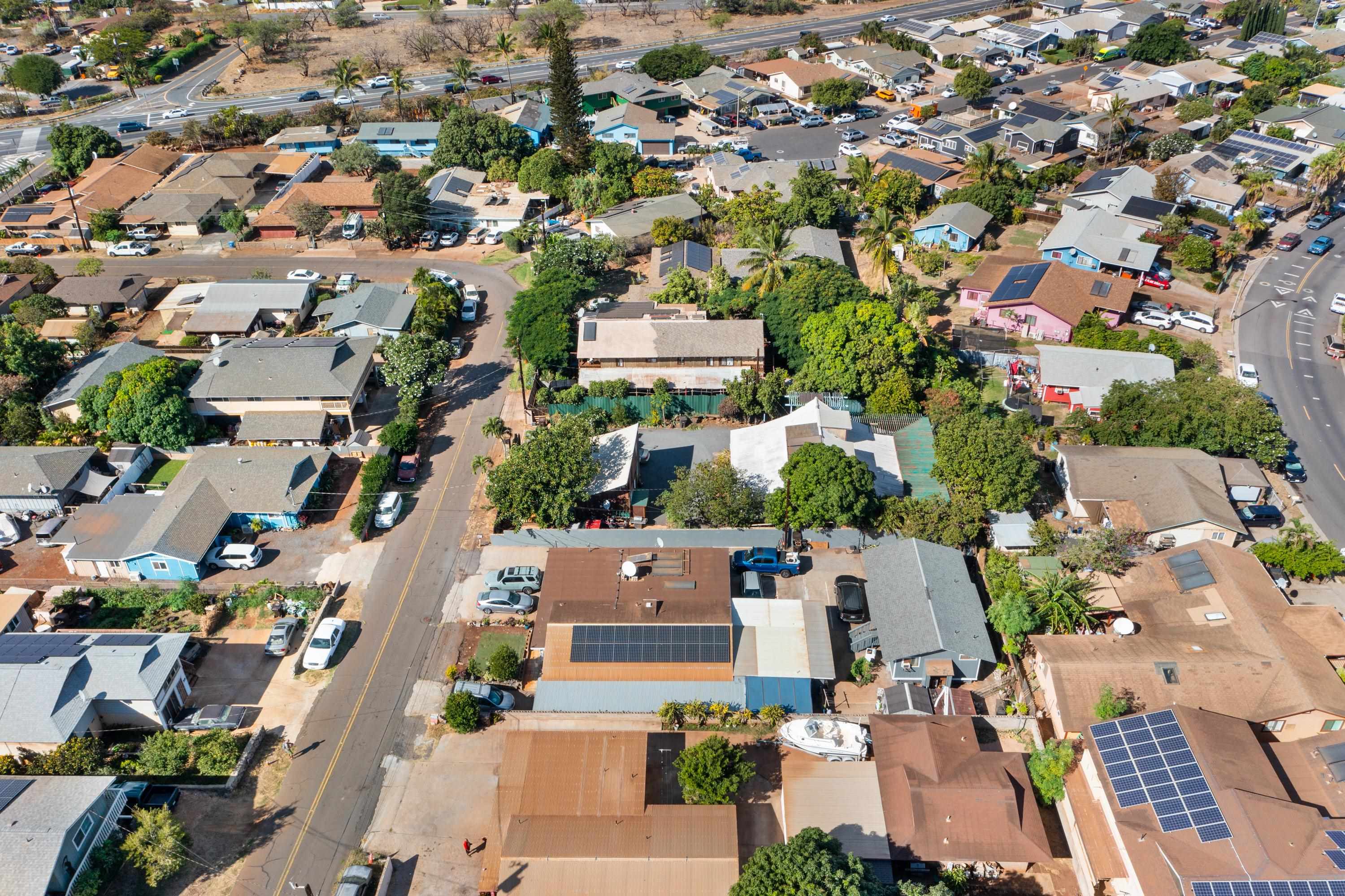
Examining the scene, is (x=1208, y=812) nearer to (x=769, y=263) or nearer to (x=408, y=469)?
(x=408, y=469)

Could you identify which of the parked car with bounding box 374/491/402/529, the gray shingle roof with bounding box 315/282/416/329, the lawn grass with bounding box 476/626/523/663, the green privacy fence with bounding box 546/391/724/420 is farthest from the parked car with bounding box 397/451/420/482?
the gray shingle roof with bounding box 315/282/416/329

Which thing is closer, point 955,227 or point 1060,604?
point 1060,604

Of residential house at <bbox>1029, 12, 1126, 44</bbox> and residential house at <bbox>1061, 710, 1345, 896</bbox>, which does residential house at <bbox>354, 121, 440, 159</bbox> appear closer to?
residential house at <bbox>1061, 710, 1345, 896</bbox>

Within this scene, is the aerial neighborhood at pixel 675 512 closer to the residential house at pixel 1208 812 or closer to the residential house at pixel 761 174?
the residential house at pixel 1208 812

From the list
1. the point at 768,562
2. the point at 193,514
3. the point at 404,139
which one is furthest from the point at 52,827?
the point at 404,139

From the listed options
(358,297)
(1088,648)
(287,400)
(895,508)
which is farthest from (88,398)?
(1088,648)

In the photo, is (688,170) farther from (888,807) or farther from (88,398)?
(888,807)
